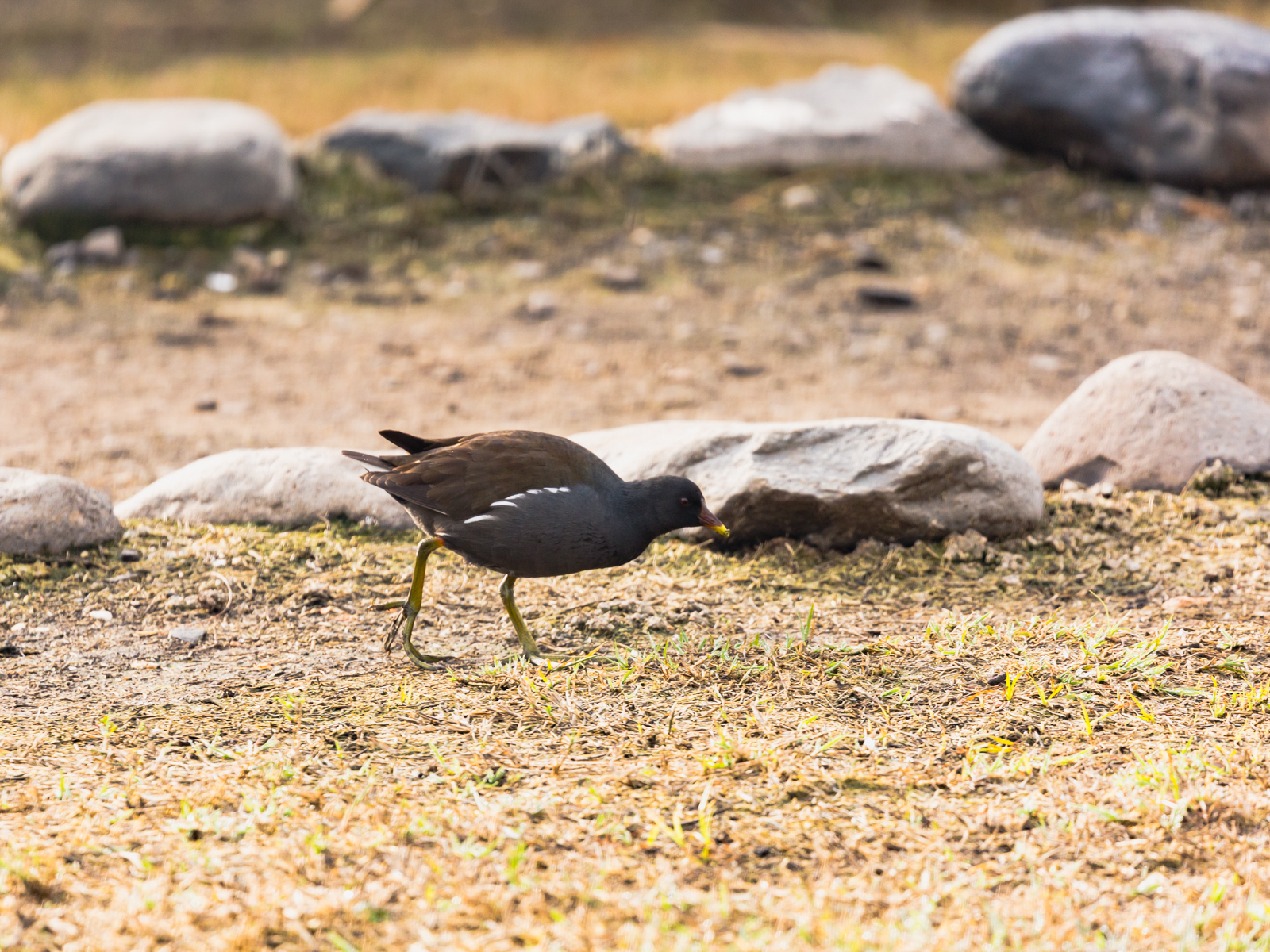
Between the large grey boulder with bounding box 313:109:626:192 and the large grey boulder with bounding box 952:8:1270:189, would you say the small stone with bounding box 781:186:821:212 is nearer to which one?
the large grey boulder with bounding box 313:109:626:192

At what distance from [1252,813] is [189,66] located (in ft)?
42.0

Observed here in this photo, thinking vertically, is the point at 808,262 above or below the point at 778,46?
below

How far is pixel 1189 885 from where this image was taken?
285 centimetres

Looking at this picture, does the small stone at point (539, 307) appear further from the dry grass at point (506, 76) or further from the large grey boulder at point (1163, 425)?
the large grey boulder at point (1163, 425)

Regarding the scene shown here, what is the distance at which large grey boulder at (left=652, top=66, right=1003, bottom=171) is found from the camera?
34.6 feet

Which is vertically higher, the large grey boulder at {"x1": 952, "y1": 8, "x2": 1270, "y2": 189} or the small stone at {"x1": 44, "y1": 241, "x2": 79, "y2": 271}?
the large grey boulder at {"x1": 952, "y1": 8, "x2": 1270, "y2": 189}

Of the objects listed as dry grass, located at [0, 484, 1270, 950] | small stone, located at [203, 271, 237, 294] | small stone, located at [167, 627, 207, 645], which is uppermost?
small stone, located at [203, 271, 237, 294]

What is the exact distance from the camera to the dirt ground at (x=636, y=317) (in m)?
7.12

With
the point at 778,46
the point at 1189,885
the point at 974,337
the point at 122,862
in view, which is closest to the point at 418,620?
the point at 122,862

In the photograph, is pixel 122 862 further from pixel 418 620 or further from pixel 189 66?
pixel 189 66

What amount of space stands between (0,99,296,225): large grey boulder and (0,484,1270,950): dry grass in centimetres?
517

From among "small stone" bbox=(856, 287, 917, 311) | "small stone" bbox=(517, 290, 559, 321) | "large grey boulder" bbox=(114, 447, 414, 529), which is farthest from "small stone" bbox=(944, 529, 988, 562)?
"small stone" bbox=(517, 290, 559, 321)

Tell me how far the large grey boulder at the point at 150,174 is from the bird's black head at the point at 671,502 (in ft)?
21.2

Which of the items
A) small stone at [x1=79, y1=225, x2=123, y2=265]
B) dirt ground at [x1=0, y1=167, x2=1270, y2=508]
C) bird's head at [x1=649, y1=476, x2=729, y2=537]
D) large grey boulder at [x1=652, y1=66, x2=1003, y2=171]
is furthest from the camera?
large grey boulder at [x1=652, y1=66, x2=1003, y2=171]
